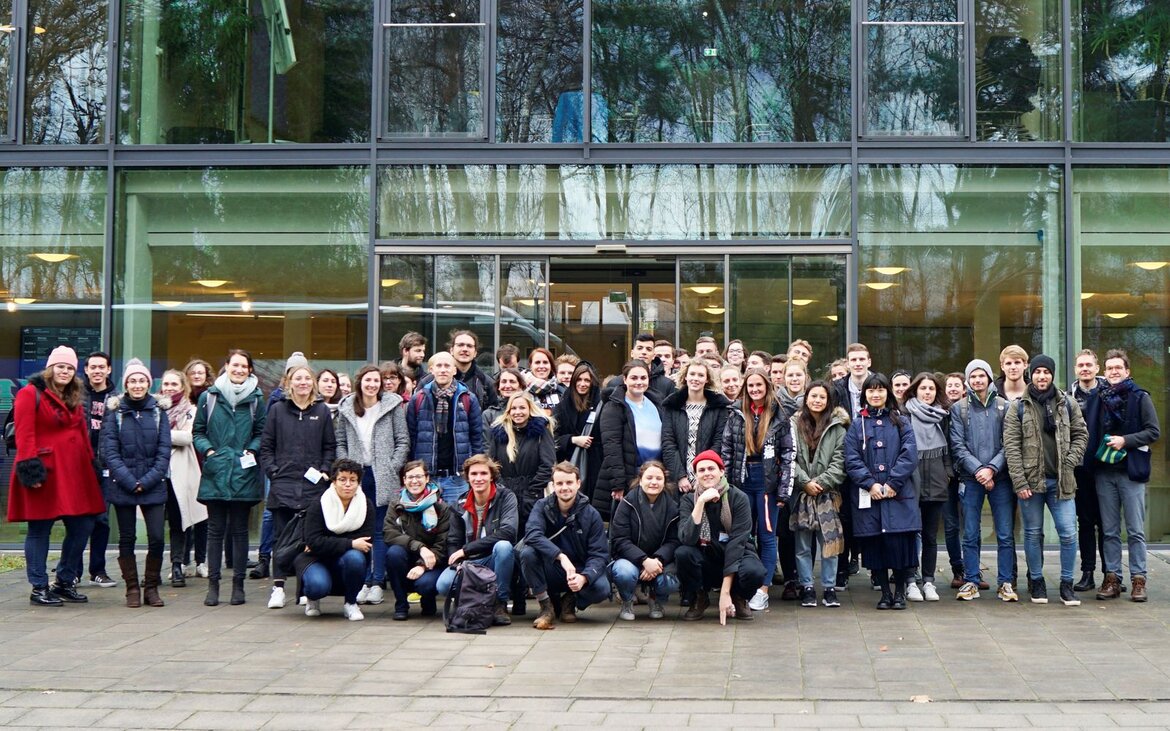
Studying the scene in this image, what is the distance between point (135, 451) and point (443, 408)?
242 cm

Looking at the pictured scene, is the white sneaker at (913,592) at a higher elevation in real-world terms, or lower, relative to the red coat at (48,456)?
lower

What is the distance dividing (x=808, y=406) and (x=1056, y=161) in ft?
16.2

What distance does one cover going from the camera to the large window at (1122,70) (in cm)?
1355

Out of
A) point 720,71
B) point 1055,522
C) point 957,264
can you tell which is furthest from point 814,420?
point 720,71

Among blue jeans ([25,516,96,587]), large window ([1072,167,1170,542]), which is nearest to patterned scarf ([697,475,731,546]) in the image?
blue jeans ([25,516,96,587])

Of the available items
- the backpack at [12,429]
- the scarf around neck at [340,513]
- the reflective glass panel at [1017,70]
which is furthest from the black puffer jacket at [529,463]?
the reflective glass panel at [1017,70]

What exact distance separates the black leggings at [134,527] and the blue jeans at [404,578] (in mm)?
2079

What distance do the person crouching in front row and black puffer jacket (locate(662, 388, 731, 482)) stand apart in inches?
34.8

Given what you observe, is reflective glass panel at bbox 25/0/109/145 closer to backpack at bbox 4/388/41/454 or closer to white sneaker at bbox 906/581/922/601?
backpack at bbox 4/388/41/454

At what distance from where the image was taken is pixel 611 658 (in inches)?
324

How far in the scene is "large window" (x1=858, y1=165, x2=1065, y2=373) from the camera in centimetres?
1348

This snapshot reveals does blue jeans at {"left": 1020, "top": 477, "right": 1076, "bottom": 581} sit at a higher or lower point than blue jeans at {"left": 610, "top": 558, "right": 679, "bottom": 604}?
higher

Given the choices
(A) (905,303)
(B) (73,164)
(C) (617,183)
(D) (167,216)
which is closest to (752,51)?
(C) (617,183)

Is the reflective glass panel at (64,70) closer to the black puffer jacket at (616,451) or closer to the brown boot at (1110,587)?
the black puffer jacket at (616,451)
